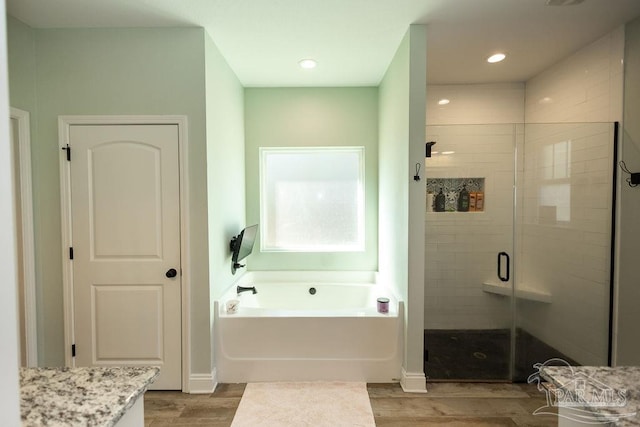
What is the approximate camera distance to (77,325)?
2215 mm

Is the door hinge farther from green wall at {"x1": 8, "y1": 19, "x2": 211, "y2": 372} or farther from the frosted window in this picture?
the frosted window

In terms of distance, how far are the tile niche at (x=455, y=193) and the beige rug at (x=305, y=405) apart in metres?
1.62

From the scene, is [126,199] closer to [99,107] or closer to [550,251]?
[99,107]

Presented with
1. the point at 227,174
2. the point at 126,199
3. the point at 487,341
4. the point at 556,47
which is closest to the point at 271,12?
the point at 227,174

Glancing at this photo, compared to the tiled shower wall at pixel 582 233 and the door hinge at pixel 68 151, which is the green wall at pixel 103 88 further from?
the tiled shower wall at pixel 582 233

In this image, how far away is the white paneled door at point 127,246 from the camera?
85.7 inches

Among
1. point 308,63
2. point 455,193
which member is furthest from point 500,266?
point 308,63

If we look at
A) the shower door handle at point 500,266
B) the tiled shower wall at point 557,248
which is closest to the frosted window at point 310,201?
the tiled shower wall at point 557,248

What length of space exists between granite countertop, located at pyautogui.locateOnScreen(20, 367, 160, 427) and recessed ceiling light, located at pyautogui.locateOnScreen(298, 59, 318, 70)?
8.43ft

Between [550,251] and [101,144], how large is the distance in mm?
3693

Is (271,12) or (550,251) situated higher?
(271,12)

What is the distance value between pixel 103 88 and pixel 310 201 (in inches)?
82.6

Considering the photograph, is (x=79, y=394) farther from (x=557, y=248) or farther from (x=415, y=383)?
(x=557, y=248)

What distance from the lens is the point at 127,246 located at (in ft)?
7.25
